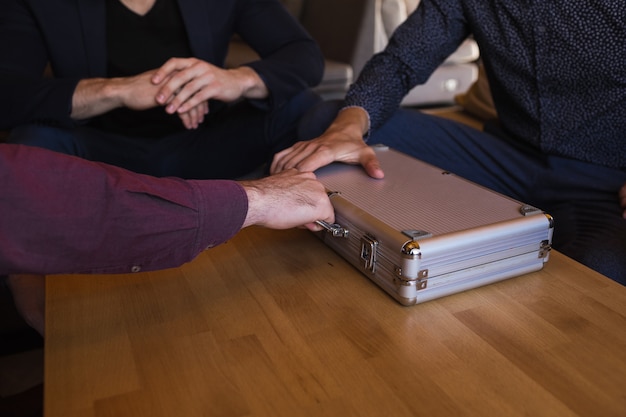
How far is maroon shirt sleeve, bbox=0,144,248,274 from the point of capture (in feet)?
1.99

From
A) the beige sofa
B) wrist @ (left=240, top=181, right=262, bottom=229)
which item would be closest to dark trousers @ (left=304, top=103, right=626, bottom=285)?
wrist @ (left=240, top=181, right=262, bottom=229)

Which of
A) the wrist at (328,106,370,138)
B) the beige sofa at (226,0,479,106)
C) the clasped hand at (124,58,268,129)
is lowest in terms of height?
the beige sofa at (226,0,479,106)

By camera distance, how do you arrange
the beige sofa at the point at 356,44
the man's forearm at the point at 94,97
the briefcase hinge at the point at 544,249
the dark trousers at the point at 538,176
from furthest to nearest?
the beige sofa at the point at 356,44
the man's forearm at the point at 94,97
the dark trousers at the point at 538,176
the briefcase hinge at the point at 544,249

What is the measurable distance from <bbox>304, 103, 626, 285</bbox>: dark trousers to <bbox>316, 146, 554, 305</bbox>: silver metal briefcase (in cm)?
21

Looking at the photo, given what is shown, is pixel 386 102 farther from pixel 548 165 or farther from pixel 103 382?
pixel 103 382

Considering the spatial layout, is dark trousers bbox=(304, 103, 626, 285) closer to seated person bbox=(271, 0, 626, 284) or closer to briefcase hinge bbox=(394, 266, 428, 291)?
seated person bbox=(271, 0, 626, 284)

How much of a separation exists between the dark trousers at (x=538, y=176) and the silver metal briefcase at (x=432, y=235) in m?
0.21

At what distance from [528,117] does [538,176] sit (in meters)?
0.14

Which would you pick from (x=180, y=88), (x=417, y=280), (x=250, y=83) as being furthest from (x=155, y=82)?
(x=417, y=280)

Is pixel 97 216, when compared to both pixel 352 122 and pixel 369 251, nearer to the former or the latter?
pixel 369 251

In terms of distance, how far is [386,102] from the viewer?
1.31 meters

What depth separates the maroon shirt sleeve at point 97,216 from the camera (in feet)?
1.99

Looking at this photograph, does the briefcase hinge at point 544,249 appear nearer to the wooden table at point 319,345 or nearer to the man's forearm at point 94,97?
the wooden table at point 319,345

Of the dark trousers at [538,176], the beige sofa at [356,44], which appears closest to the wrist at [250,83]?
the dark trousers at [538,176]
